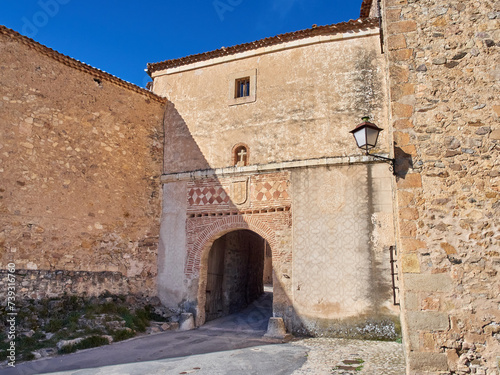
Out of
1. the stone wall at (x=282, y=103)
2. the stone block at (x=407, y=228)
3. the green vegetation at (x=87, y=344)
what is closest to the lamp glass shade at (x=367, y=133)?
the stone block at (x=407, y=228)

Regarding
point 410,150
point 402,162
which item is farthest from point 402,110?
point 402,162

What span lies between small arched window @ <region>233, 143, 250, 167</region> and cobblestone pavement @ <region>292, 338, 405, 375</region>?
14.6 ft

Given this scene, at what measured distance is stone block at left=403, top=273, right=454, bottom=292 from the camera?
4.40m

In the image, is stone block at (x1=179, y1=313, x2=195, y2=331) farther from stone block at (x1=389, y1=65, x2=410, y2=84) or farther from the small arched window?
stone block at (x1=389, y1=65, x2=410, y2=84)

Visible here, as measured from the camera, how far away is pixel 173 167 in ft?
36.1

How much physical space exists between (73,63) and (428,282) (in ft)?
29.0

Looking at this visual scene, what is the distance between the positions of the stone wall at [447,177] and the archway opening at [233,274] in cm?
676

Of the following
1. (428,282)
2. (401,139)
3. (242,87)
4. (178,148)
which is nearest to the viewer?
(428,282)

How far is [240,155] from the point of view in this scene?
10.2 meters

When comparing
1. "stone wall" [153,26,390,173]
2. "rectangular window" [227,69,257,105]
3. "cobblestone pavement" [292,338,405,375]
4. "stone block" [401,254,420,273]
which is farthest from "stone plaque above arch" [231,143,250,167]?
"stone block" [401,254,420,273]

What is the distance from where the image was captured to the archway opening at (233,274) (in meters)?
10.7

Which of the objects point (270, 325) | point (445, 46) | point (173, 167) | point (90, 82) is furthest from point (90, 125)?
point (445, 46)

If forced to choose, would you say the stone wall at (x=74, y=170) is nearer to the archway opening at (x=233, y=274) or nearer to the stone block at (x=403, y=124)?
the archway opening at (x=233, y=274)

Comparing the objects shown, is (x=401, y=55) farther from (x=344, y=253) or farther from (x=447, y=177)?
(x=344, y=253)
